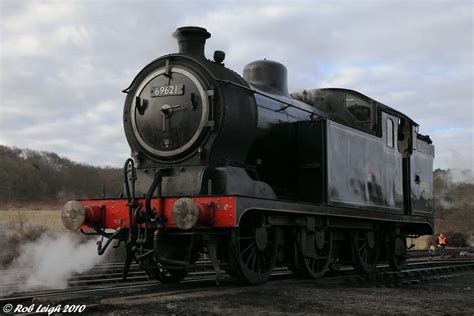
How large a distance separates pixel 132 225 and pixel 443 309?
3.80 metres

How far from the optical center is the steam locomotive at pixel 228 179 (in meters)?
7.24

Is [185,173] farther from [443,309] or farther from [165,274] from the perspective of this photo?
[443,309]

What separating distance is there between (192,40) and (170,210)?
2.52m

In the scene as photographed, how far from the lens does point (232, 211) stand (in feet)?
22.5

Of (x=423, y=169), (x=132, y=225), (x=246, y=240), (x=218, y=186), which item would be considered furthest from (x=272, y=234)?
(x=423, y=169)

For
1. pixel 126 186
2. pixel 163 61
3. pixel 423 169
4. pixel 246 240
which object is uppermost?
pixel 163 61

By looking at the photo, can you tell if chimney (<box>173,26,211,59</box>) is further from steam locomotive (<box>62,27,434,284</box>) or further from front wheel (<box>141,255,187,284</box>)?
front wheel (<box>141,255,187,284</box>)

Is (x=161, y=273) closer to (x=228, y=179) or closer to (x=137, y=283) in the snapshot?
(x=137, y=283)

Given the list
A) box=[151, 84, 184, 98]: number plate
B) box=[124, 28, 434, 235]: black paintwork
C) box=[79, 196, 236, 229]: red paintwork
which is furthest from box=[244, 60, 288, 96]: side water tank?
box=[79, 196, 236, 229]: red paintwork

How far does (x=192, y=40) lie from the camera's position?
812 centimetres

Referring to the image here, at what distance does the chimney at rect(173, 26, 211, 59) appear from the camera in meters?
8.11

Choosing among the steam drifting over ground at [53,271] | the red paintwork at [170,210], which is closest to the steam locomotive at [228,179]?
the red paintwork at [170,210]

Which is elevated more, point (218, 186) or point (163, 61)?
point (163, 61)

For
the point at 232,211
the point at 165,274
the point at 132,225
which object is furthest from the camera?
the point at 165,274
